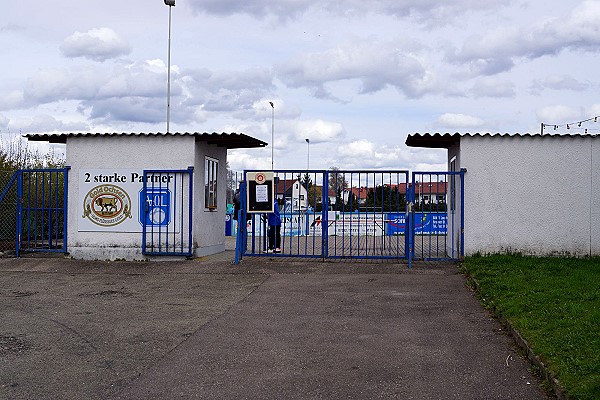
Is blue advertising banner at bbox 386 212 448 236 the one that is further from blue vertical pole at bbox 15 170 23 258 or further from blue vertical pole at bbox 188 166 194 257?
blue vertical pole at bbox 15 170 23 258

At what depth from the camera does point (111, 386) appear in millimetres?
6453

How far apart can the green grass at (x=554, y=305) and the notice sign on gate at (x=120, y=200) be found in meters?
7.25

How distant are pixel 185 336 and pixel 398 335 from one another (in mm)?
2682

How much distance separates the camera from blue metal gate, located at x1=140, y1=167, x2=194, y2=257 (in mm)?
16391

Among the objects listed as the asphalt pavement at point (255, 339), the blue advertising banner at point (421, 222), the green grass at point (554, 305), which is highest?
the blue advertising banner at point (421, 222)

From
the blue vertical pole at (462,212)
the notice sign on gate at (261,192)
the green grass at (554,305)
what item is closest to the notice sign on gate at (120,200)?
the notice sign on gate at (261,192)

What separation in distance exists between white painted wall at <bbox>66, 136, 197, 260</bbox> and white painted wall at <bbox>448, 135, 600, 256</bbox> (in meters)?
6.75

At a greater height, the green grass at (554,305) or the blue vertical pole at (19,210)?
the blue vertical pole at (19,210)

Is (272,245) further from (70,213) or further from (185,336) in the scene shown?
(185,336)

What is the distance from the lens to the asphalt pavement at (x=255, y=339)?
6.46 metres

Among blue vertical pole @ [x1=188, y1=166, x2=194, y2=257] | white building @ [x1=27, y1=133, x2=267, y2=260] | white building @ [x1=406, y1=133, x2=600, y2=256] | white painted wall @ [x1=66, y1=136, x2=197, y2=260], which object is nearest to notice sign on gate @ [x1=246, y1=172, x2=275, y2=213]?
white building @ [x1=27, y1=133, x2=267, y2=260]

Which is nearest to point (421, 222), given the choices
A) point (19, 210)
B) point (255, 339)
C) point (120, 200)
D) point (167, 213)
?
point (167, 213)

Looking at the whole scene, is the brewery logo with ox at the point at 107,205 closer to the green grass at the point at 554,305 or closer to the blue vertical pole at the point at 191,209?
the blue vertical pole at the point at 191,209

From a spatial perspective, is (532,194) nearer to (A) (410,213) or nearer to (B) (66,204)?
(A) (410,213)
